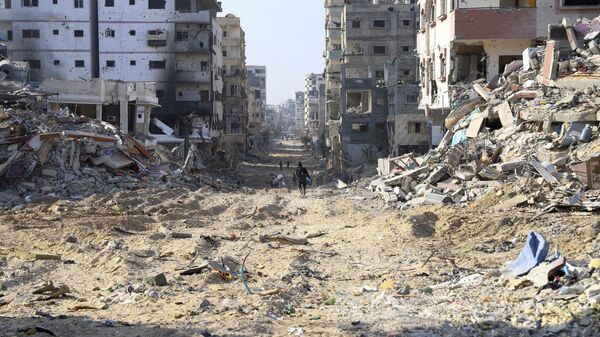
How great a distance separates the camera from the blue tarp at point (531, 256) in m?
10.4

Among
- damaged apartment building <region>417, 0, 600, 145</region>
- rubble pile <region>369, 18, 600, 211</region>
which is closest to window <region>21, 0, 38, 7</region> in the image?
damaged apartment building <region>417, 0, 600, 145</region>

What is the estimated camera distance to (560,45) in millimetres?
23938

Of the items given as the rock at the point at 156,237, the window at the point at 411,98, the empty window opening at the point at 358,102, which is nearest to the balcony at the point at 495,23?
the rock at the point at 156,237

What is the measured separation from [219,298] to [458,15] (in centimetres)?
1739

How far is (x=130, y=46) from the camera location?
53.1 m

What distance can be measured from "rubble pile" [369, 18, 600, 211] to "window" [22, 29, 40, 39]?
34646mm

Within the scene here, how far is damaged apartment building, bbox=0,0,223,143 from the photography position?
52.3 m

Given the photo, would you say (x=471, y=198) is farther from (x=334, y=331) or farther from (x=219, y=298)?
(x=334, y=331)

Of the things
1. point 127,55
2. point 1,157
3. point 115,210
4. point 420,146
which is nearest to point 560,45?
point 115,210

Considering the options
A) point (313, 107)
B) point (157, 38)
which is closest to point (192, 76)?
A: point (157, 38)

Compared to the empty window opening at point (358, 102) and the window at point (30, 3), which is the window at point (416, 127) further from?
the window at point (30, 3)

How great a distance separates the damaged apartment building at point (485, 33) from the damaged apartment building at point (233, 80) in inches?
1607

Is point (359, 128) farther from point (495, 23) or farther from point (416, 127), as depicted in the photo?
point (495, 23)

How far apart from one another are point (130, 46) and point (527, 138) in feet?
125
